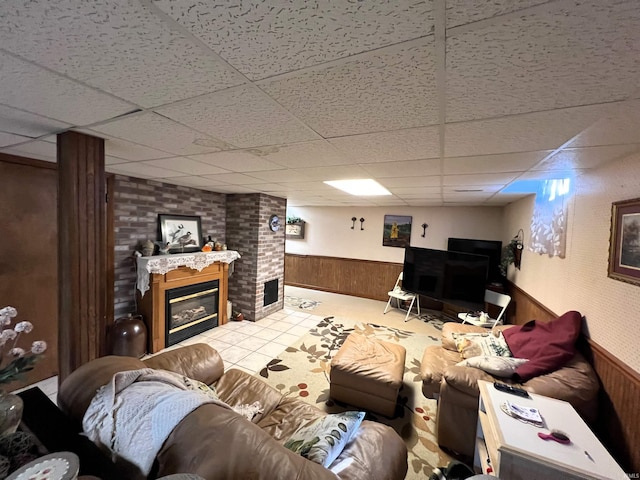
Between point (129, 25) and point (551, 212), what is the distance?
3382 millimetres

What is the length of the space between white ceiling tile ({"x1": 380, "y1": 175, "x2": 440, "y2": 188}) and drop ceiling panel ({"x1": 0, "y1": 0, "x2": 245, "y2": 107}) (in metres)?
2.01

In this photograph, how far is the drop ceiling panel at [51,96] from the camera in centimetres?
86

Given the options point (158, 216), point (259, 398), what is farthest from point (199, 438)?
point (158, 216)

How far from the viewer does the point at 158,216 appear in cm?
343

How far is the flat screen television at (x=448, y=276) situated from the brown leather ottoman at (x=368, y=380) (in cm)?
201

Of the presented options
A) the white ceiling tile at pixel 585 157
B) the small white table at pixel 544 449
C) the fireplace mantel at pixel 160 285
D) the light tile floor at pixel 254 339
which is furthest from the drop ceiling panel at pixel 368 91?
the fireplace mantel at pixel 160 285

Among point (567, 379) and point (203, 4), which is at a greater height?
point (203, 4)

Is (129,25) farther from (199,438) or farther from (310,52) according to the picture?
(199,438)

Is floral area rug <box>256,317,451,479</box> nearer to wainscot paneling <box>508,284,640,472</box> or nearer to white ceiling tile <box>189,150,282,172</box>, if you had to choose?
wainscot paneling <box>508,284,640,472</box>

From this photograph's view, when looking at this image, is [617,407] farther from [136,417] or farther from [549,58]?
[136,417]

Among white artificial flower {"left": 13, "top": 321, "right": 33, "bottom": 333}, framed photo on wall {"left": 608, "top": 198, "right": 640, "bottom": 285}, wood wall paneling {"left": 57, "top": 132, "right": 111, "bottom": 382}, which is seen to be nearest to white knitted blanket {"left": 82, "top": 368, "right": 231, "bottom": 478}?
white artificial flower {"left": 13, "top": 321, "right": 33, "bottom": 333}

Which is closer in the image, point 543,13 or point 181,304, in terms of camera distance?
point 543,13

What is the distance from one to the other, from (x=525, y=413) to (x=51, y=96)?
9.07 ft

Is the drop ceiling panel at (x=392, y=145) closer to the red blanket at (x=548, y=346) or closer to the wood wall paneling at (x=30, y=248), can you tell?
the red blanket at (x=548, y=346)
